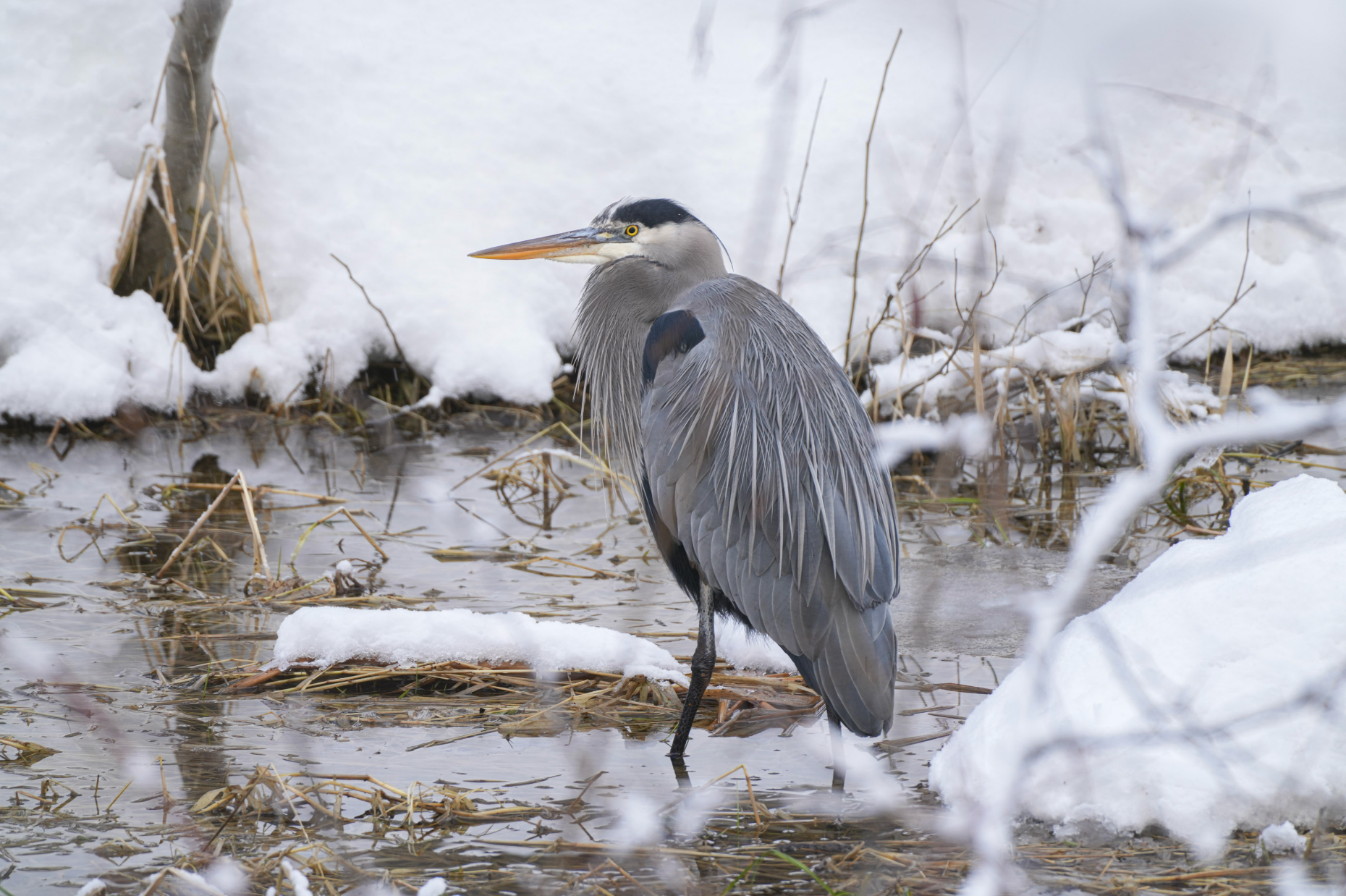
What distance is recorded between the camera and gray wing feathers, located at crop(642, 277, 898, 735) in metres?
2.75

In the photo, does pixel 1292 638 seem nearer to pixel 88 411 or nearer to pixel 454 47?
pixel 88 411

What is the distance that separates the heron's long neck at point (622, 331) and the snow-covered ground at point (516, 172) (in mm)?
2359

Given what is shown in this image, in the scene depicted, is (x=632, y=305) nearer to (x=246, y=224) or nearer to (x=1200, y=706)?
(x=1200, y=706)

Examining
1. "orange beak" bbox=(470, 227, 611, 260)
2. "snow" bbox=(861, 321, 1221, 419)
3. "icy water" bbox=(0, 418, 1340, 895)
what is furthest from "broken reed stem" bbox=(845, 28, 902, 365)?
"icy water" bbox=(0, 418, 1340, 895)

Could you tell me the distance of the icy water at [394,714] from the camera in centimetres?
218

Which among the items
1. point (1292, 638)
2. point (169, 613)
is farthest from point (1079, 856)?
point (169, 613)

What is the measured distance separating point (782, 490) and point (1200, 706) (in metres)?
1.00

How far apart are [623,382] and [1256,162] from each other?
248 inches

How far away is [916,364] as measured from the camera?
5.45 m

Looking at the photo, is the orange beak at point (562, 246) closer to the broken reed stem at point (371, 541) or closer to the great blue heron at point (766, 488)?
the great blue heron at point (766, 488)

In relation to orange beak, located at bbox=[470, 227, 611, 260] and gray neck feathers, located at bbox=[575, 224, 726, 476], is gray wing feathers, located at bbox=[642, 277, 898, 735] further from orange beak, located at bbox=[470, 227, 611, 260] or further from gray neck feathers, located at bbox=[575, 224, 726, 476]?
orange beak, located at bbox=[470, 227, 611, 260]

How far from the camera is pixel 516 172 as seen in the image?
24.1 feet

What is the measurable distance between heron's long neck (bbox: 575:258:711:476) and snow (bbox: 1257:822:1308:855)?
6.08 feet

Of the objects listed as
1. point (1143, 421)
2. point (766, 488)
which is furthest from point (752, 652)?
point (1143, 421)
